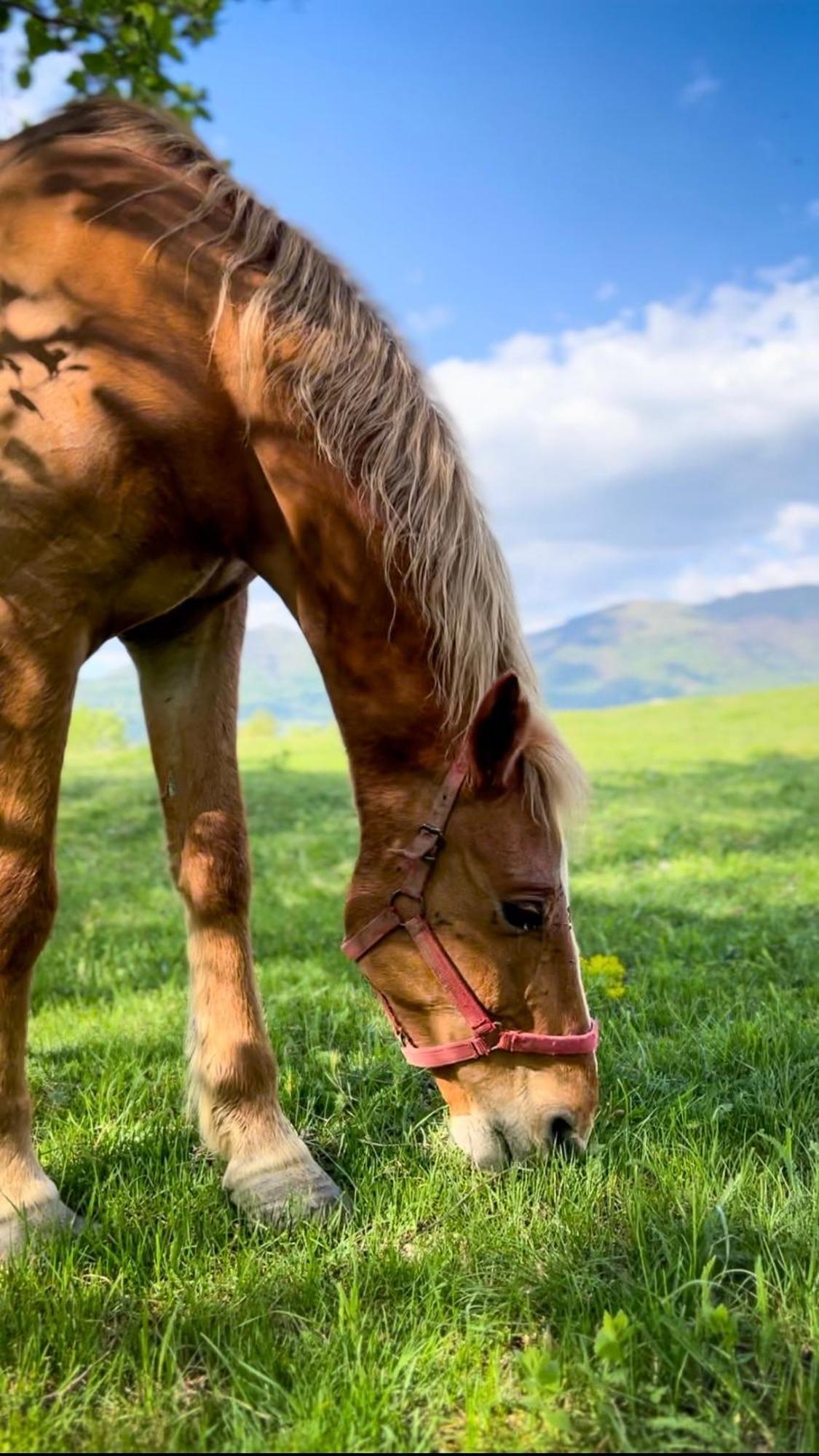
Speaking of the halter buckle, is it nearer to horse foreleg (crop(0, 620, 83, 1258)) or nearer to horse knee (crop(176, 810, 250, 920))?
horse knee (crop(176, 810, 250, 920))

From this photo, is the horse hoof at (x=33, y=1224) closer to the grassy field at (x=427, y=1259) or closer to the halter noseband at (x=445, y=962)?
the grassy field at (x=427, y=1259)

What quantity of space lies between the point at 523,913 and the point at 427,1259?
0.84 meters

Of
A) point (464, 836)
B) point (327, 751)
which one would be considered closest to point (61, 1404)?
point (464, 836)

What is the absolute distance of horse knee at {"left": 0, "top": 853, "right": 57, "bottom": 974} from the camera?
254 cm

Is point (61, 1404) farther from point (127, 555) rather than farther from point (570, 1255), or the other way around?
point (127, 555)

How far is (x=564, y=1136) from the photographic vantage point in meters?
2.61

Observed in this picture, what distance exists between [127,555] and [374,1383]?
6.40 feet

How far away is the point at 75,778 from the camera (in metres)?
18.0

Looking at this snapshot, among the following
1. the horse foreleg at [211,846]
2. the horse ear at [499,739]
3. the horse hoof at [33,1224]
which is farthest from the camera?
the horse foreleg at [211,846]

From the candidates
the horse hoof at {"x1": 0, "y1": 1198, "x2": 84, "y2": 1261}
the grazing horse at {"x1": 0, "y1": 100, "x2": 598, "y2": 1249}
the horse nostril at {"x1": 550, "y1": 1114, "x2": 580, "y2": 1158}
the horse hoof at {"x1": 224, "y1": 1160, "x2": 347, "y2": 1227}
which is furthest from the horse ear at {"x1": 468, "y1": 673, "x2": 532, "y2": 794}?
the horse hoof at {"x1": 0, "y1": 1198, "x2": 84, "y2": 1261}

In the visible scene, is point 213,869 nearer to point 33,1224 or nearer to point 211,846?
point 211,846

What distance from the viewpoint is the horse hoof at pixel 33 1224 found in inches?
91.8

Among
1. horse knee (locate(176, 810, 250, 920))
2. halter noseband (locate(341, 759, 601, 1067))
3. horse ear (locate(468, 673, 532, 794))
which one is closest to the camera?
horse ear (locate(468, 673, 532, 794))

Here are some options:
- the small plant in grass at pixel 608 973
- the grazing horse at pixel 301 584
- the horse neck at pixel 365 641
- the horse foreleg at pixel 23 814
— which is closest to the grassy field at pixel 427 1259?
the small plant in grass at pixel 608 973
